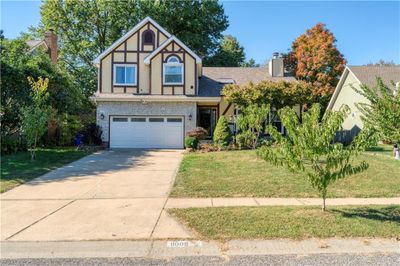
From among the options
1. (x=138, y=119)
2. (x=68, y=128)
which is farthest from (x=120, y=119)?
(x=68, y=128)

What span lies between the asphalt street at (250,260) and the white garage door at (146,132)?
16.0 m

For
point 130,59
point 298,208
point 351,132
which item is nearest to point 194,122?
point 130,59

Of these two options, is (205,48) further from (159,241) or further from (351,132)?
(159,241)

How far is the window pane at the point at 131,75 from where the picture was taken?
21203mm

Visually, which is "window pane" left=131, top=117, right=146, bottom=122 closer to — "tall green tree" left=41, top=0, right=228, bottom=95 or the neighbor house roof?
the neighbor house roof

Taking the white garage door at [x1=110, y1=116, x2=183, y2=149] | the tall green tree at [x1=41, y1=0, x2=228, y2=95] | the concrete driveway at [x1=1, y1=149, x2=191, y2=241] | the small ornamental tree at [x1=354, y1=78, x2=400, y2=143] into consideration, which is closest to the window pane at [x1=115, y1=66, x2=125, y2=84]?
the white garage door at [x1=110, y1=116, x2=183, y2=149]

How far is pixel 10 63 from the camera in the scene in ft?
58.4

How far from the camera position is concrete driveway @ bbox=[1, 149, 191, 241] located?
5.84 m

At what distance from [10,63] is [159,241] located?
16534mm

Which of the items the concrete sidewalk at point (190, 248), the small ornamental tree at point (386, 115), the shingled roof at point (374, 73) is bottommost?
the concrete sidewalk at point (190, 248)

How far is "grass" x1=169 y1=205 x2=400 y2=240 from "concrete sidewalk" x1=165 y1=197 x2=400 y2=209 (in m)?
0.48

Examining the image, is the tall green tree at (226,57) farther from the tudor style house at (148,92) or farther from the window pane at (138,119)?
the window pane at (138,119)

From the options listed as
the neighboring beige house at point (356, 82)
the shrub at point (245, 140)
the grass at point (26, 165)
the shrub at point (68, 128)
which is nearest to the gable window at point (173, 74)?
the shrub at point (245, 140)

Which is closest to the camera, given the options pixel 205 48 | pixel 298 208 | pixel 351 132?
pixel 298 208
